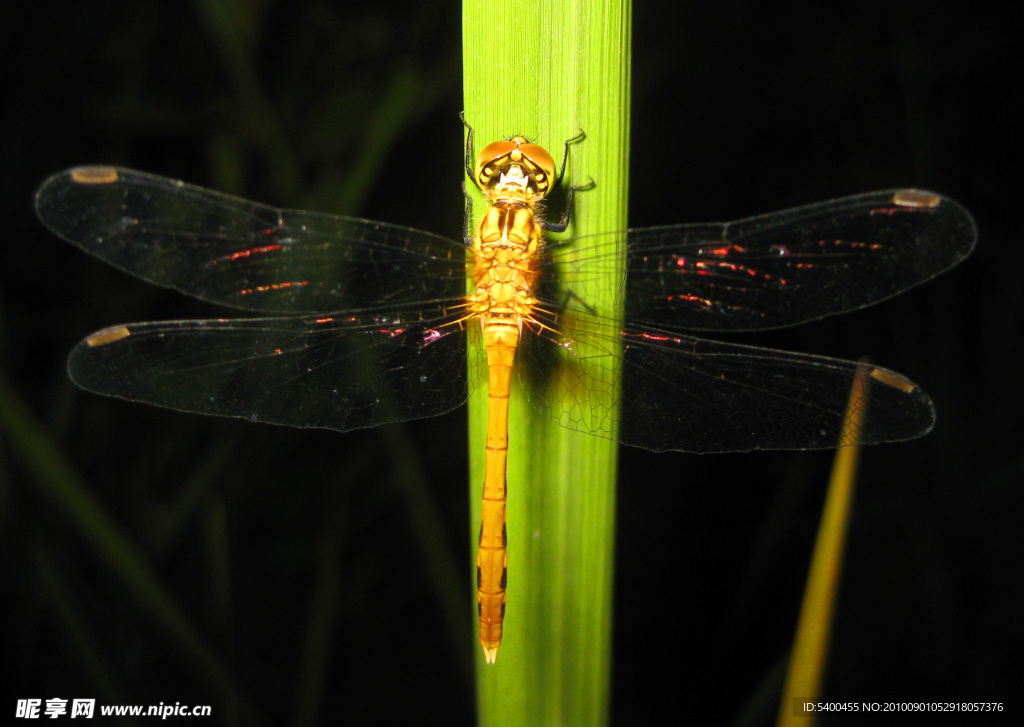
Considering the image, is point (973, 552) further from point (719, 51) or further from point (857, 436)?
point (719, 51)

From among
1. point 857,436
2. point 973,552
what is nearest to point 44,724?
point 857,436

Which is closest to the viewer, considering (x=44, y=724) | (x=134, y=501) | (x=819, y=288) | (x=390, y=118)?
(x=819, y=288)

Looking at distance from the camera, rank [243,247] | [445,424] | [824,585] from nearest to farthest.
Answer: [824,585] → [243,247] → [445,424]

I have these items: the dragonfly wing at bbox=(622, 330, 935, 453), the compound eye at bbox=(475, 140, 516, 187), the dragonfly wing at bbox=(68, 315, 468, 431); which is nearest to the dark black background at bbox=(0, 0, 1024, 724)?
the dragonfly wing at bbox=(68, 315, 468, 431)

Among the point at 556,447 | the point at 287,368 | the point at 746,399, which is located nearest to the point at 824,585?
the point at 746,399

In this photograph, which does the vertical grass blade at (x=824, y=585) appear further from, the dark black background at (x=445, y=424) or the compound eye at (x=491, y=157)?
the dark black background at (x=445, y=424)

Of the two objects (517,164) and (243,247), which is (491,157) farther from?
(243,247)

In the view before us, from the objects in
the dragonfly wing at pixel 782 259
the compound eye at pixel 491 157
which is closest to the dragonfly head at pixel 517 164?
the compound eye at pixel 491 157
